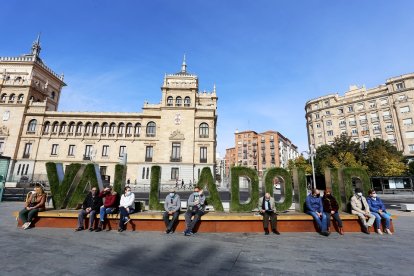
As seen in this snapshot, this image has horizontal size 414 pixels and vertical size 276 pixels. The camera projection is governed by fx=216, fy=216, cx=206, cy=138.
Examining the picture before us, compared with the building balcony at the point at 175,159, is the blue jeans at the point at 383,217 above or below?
below

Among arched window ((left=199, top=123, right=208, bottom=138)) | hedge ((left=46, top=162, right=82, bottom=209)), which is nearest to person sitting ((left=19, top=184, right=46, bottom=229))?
hedge ((left=46, top=162, right=82, bottom=209))

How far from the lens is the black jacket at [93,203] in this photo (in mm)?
7170

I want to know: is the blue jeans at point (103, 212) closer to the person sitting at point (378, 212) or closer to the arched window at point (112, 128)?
the person sitting at point (378, 212)

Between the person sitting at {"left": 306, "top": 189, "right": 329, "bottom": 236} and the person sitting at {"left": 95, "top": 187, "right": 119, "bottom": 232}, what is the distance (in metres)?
6.68

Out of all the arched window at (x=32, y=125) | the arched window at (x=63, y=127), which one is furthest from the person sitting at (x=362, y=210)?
the arched window at (x=32, y=125)

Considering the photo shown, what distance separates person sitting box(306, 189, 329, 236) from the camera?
6806mm

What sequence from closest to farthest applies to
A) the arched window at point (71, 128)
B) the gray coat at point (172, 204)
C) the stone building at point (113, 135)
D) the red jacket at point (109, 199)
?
the gray coat at point (172, 204) < the red jacket at point (109, 199) < the stone building at point (113, 135) < the arched window at point (71, 128)

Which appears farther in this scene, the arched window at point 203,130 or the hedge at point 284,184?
the arched window at point 203,130

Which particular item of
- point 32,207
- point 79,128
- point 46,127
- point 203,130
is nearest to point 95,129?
point 79,128

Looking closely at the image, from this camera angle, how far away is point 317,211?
289 inches

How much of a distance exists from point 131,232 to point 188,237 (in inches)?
75.4

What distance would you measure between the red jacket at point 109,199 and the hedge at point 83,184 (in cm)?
95

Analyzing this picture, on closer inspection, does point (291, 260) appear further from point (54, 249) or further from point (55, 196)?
point (55, 196)

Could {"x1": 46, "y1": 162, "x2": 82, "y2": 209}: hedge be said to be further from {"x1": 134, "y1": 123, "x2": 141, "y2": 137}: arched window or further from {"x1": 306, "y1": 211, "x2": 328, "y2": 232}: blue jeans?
{"x1": 134, "y1": 123, "x2": 141, "y2": 137}: arched window
